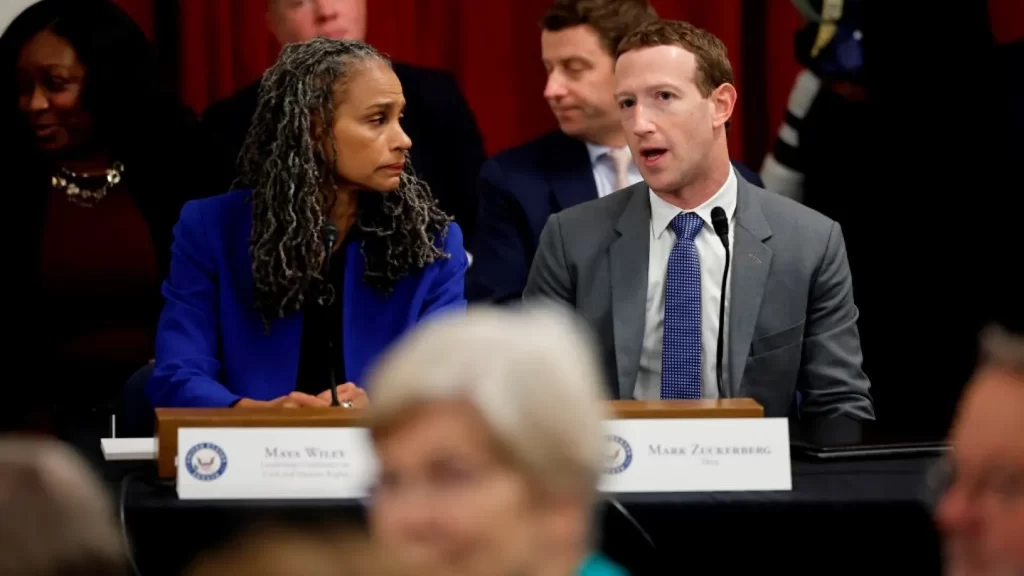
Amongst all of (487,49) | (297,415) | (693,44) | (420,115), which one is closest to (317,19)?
(420,115)

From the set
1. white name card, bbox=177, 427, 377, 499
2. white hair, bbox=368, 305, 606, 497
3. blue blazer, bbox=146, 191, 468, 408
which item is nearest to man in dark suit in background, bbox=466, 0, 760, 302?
blue blazer, bbox=146, 191, 468, 408

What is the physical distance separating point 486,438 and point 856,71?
322 cm

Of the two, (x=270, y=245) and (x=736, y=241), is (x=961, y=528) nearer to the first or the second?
(x=736, y=241)

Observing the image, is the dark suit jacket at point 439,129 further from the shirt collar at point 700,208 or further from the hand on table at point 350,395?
the hand on table at point 350,395

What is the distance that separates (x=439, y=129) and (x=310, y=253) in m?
1.37

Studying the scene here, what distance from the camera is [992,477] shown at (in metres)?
1.37

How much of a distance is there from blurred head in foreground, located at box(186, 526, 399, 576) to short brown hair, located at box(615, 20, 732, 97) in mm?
2475

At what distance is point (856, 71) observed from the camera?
441 cm

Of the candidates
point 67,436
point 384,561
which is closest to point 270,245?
point 67,436

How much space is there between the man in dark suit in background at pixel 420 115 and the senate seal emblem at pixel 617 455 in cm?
201

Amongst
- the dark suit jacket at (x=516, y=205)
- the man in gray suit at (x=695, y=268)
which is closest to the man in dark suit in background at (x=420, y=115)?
the dark suit jacket at (x=516, y=205)

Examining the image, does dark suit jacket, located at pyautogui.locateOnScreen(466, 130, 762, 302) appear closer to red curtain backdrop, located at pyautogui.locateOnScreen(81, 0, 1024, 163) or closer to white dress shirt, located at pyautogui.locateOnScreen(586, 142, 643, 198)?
white dress shirt, located at pyautogui.locateOnScreen(586, 142, 643, 198)

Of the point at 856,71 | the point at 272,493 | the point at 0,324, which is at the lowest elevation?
the point at 0,324

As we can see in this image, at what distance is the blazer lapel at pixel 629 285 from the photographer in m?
3.11
